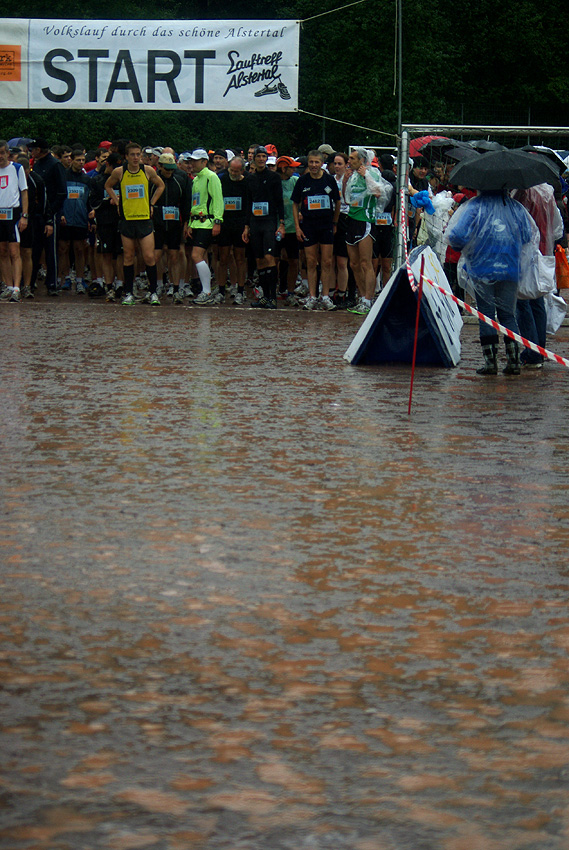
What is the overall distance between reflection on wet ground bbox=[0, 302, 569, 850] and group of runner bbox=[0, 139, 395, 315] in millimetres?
8175

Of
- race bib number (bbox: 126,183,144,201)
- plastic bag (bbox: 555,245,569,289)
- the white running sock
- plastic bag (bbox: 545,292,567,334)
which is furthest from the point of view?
the white running sock

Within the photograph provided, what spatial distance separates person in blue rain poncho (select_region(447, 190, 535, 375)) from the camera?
11852 millimetres

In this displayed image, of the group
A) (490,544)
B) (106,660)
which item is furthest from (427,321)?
(106,660)

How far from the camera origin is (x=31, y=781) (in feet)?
12.0

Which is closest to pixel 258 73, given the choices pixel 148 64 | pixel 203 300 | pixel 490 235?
pixel 148 64

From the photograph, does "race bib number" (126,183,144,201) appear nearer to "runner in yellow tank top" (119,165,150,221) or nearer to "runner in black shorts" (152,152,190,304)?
"runner in yellow tank top" (119,165,150,221)

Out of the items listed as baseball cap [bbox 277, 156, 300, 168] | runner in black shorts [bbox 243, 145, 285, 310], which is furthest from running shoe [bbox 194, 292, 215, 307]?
baseball cap [bbox 277, 156, 300, 168]

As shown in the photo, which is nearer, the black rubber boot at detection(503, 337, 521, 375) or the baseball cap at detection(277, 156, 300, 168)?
the black rubber boot at detection(503, 337, 521, 375)

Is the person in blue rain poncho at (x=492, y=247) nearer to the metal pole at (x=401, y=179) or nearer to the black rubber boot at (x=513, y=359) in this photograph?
the black rubber boot at (x=513, y=359)

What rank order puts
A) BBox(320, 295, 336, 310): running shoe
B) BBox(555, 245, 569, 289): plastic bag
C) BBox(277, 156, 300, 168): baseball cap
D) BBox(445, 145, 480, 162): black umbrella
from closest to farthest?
BBox(555, 245, 569, 289): plastic bag, BBox(445, 145, 480, 162): black umbrella, BBox(320, 295, 336, 310): running shoe, BBox(277, 156, 300, 168): baseball cap

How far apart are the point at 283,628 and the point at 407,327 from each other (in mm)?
8261

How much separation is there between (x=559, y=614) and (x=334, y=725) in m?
1.39

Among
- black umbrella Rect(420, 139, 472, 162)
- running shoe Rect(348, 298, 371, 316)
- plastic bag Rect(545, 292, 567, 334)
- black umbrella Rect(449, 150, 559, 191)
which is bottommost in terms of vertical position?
running shoe Rect(348, 298, 371, 316)

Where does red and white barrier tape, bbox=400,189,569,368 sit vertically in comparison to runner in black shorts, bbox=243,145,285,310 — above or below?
below
